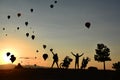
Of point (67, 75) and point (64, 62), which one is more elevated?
point (64, 62)

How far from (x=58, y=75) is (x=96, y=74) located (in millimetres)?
3776

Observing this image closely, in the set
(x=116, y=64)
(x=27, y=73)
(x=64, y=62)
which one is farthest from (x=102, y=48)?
(x=27, y=73)

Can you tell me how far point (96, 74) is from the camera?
33.4 m

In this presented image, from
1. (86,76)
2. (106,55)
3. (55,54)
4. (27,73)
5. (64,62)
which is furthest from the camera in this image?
(64,62)

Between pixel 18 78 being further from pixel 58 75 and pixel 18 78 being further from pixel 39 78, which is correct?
pixel 58 75

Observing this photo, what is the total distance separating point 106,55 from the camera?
320ft

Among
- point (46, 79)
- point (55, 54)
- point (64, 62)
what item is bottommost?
point (46, 79)

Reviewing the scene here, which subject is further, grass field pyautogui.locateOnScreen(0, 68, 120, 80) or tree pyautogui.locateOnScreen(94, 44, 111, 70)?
tree pyautogui.locateOnScreen(94, 44, 111, 70)

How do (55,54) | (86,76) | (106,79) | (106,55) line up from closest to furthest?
(106,79)
(86,76)
(55,54)
(106,55)

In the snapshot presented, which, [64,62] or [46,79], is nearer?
[46,79]

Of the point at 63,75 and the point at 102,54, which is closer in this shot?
the point at 63,75

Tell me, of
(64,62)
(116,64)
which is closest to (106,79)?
(64,62)

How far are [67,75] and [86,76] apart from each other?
2145mm

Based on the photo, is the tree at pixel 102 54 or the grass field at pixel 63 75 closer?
the grass field at pixel 63 75
